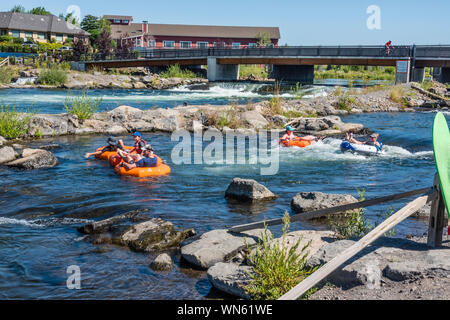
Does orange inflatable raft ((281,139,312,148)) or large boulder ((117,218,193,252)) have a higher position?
orange inflatable raft ((281,139,312,148))

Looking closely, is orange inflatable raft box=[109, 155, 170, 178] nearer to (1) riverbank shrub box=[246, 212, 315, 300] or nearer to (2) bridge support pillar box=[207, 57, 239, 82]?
(1) riverbank shrub box=[246, 212, 315, 300]

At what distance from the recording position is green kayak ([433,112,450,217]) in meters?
5.07

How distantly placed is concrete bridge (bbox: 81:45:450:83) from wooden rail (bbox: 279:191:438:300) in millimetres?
30644

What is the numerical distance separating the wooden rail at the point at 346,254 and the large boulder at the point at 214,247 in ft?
5.23

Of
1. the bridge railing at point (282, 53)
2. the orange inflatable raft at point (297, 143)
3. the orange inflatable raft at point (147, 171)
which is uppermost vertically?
the bridge railing at point (282, 53)

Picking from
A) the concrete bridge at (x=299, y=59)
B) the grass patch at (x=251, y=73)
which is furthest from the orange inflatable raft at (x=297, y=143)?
the grass patch at (x=251, y=73)

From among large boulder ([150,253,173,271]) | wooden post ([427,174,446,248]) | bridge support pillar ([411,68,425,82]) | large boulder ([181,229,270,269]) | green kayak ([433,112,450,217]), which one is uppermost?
bridge support pillar ([411,68,425,82])

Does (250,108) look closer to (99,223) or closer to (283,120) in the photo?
(283,120)

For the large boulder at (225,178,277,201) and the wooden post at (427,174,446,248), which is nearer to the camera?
the wooden post at (427,174,446,248)

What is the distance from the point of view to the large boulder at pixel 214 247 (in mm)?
6480

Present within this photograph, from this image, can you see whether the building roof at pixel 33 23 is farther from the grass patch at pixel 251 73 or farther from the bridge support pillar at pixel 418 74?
the bridge support pillar at pixel 418 74

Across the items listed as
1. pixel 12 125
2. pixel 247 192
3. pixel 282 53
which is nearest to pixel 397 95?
pixel 282 53

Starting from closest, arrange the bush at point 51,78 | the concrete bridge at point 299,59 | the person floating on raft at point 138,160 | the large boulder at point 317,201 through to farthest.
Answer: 1. the large boulder at point 317,201
2. the person floating on raft at point 138,160
3. the concrete bridge at point 299,59
4. the bush at point 51,78

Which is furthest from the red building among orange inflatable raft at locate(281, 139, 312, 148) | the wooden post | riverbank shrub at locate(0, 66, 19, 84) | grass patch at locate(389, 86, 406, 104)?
the wooden post
